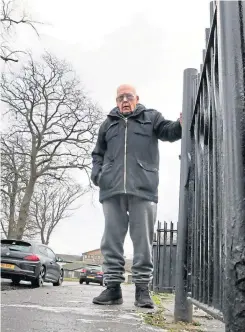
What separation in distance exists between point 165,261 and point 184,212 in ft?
15.7

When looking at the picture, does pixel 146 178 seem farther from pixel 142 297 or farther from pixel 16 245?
pixel 16 245

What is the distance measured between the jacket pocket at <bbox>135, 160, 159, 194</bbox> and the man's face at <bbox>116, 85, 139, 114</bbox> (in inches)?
20.6

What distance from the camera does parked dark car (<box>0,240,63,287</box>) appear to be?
34.8 ft

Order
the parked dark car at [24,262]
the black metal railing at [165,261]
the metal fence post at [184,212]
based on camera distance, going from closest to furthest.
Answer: the metal fence post at [184,212] → the black metal railing at [165,261] → the parked dark car at [24,262]

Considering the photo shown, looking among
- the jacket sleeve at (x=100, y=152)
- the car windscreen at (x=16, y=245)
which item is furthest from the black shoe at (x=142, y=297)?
the car windscreen at (x=16, y=245)

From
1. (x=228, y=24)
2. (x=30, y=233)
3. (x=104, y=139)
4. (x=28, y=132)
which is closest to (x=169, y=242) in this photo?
(x=104, y=139)

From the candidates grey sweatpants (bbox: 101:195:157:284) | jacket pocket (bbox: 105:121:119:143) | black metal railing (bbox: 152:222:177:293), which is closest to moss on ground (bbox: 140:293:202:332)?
grey sweatpants (bbox: 101:195:157:284)

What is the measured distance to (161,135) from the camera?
3293mm

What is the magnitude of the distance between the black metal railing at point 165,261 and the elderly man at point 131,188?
3827 mm

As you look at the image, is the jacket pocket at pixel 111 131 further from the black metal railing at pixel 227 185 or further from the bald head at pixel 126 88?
the black metal railing at pixel 227 185

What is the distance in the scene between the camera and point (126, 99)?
11.1 feet

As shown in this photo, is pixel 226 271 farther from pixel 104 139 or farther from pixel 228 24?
pixel 104 139

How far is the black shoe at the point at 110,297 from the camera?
299 centimetres

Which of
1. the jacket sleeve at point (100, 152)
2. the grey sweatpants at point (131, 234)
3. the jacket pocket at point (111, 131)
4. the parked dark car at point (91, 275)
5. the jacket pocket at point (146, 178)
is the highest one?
the jacket pocket at point (111, 131)
